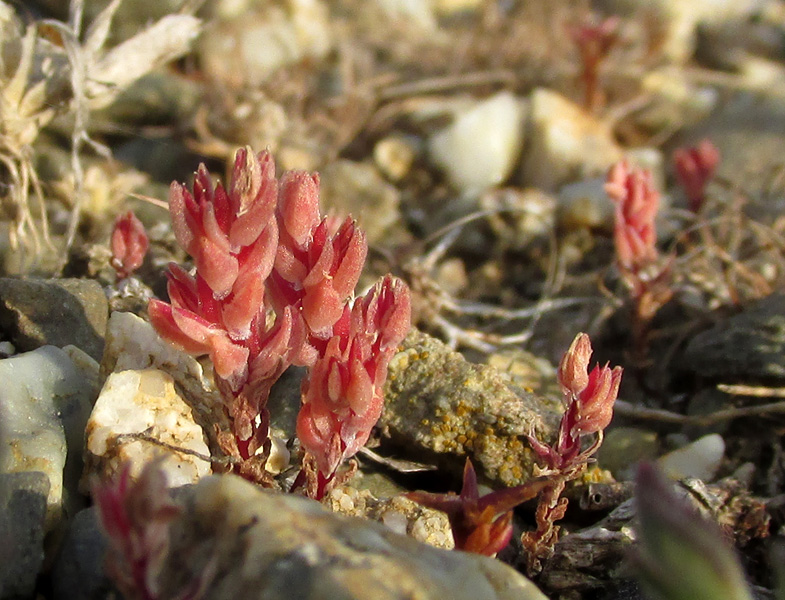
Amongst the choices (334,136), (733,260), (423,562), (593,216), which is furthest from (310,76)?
(423,562)

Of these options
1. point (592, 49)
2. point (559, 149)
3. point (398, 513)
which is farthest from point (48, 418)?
point (592, 49)

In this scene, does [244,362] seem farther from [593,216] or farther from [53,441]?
[593,216]

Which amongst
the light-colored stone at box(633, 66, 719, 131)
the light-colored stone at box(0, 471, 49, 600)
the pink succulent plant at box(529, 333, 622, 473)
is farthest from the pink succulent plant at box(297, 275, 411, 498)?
the light-colored stone at box(633, 66, 719, 131)

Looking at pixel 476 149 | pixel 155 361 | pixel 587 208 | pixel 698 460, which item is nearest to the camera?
pixel 155 361

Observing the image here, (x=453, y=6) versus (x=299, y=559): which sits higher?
(x=453, y=6)

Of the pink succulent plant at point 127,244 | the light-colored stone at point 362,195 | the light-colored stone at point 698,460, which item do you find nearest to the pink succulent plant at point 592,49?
the light-colored stone at point 362,195

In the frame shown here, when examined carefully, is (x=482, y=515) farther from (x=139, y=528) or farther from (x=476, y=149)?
(x=476, y=149)

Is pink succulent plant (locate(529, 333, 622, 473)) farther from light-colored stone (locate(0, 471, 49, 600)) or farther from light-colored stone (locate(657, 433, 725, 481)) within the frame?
light-colored stone (locate(0, 471, 49, 600))
